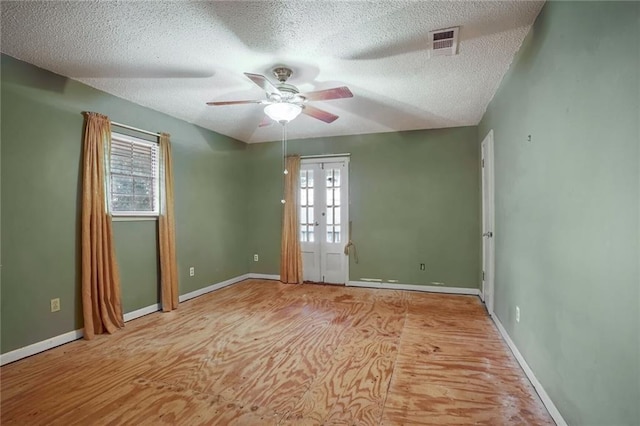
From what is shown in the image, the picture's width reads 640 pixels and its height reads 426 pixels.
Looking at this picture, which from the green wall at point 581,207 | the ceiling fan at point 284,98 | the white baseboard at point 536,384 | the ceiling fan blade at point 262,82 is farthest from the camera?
the ceiling fan at point 284,98

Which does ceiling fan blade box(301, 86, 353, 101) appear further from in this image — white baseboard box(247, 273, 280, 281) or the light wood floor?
white baseboard box(247, 273, 280, 281)

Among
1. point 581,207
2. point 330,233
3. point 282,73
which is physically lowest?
point 330,233

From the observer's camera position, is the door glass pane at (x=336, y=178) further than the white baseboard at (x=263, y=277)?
No

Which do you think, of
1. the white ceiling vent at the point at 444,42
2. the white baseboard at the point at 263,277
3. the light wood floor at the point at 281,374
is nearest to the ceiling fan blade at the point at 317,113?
the white ceiling vent at the point at 444,42

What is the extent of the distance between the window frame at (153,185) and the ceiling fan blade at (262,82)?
1974 millimetres

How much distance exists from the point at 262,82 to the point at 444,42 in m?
1.43

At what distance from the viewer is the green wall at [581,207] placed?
3.91ft

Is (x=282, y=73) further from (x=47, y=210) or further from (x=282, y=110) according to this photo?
(x=47, y=210)

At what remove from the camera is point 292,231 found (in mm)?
5461

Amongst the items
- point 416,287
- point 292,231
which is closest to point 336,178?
point 292,231

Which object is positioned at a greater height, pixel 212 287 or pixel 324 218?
pixel 324 218

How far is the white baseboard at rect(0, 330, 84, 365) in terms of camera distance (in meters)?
2.61

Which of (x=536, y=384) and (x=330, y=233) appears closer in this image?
(x=536, y=384)

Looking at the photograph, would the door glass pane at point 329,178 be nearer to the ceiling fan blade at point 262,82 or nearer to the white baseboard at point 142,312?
the ceiling fan blade at point 262,82
